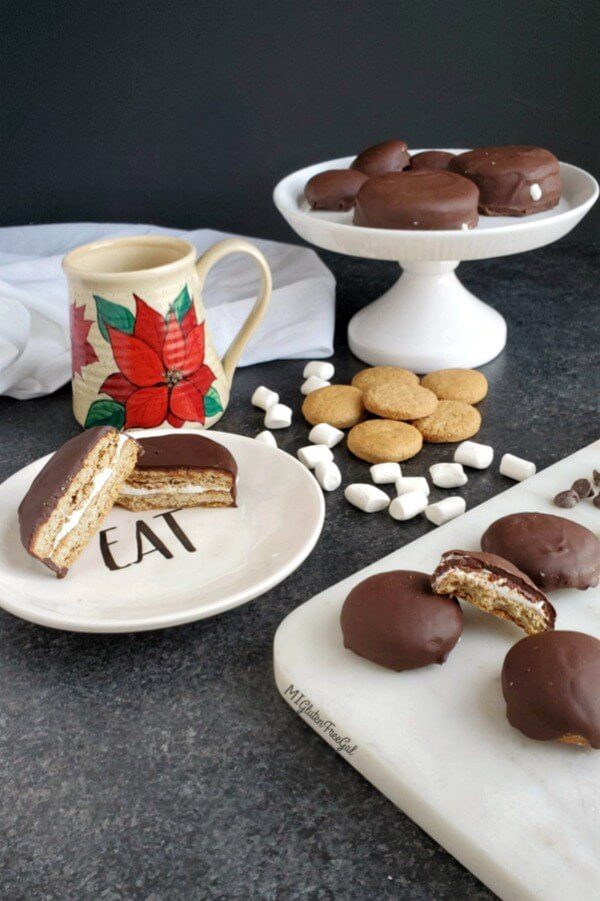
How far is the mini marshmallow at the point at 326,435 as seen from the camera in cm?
110

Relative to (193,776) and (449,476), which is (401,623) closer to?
(193,776)

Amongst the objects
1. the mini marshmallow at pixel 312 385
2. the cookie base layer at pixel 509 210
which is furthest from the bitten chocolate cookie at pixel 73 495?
the cookie base layer at pixel 509 210

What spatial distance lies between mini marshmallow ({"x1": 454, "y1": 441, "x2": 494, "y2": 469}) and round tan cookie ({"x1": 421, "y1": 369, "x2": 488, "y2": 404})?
0.12 meters

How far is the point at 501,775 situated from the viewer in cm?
63

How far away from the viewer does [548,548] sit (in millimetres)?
786

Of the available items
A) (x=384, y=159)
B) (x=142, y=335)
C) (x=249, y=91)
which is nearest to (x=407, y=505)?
(x=142, y=335)

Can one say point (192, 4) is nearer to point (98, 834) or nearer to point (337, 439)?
point (337, 439)

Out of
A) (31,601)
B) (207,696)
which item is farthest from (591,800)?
(31,601)

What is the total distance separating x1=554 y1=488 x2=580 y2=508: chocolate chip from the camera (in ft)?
2.97

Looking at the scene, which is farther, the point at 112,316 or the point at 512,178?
the point at 512,178

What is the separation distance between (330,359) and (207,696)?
684mm

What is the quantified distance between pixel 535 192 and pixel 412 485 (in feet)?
1.49

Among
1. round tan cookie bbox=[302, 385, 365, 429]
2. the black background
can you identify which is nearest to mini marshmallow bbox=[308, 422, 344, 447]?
round tan cookie bbox=[302, 385, 365, 429]

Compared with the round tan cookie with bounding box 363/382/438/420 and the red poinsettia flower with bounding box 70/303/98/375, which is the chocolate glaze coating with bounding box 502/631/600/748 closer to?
the round tan cookie with bounding box 363/382/438/420
